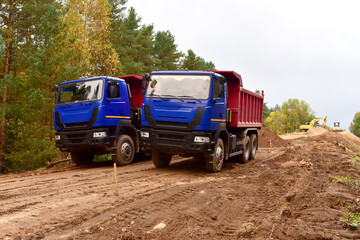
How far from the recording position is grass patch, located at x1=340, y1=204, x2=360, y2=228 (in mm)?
4540

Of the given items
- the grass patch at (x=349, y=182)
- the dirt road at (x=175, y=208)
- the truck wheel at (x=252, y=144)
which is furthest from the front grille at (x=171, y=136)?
the truck wheel at (x=252, y=144)

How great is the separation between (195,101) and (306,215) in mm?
4366

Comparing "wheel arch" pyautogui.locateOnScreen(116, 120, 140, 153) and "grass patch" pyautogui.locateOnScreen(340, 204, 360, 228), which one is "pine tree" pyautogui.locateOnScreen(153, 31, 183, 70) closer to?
"wheel arch" pyautogui.locateOnScreen(116, 120, 140, 153)

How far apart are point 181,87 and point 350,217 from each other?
17.2 ft

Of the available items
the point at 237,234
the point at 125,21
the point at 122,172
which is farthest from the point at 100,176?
the point at 125,21

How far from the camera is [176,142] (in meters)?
8.82

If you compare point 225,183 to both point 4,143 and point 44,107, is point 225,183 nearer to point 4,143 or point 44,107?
point 44,107

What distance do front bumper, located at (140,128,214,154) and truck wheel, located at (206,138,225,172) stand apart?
41 centimetres

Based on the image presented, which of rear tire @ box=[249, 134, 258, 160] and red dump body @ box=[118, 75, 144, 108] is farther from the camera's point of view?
rear tire @ box=[249, 134, 258, 160]

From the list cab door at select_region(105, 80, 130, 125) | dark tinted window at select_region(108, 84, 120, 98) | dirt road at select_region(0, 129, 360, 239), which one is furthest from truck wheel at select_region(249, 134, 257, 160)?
dark tinted window at select_region(108, 84, 120, 98)

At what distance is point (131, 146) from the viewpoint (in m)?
11.6

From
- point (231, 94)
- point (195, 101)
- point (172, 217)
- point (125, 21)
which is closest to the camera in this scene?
point (172, 217)

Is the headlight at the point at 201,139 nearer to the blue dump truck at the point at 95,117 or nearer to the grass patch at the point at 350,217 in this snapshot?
the blue dump truck at the point at 95,117

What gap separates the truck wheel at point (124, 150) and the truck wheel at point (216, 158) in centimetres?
317
